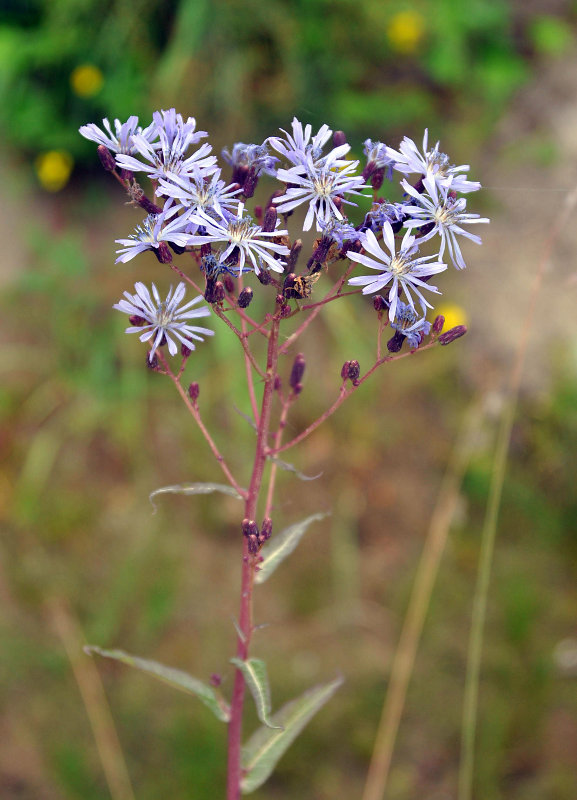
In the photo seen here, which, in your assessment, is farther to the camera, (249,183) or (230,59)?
(230,59)

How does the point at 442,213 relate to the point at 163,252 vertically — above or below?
above

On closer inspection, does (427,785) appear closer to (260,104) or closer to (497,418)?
(497,418)

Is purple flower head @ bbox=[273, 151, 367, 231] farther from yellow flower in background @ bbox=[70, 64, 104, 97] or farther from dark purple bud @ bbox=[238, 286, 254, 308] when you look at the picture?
yellow flower in background @ bbox=[70, 64, 104, 97]

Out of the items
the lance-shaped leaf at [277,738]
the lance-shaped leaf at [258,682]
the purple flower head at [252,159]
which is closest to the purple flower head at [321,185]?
the purple flower head at [252,159]

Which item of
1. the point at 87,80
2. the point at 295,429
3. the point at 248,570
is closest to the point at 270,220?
the point at 248,570

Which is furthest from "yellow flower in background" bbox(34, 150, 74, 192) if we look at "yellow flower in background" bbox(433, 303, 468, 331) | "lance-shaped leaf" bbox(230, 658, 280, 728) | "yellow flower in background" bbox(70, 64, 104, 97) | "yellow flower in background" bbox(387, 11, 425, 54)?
"lance-shaped leaf" bbox(230, 658, 280, 728)

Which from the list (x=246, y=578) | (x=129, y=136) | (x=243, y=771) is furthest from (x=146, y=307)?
(x=243, y=771)

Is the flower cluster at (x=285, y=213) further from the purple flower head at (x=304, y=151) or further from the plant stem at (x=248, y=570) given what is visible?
the plant stem at (x=248, y=570)

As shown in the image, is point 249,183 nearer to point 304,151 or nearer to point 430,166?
point 304,151
